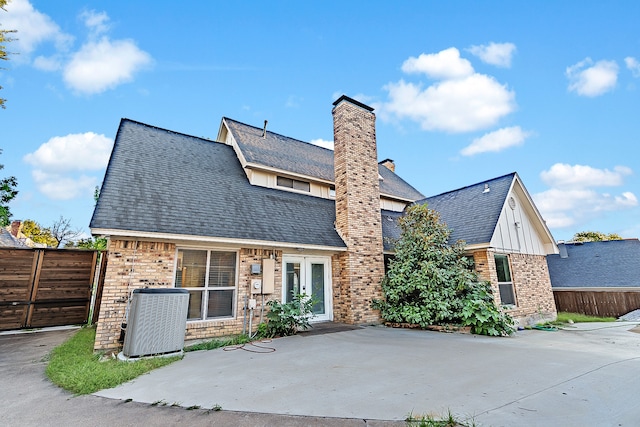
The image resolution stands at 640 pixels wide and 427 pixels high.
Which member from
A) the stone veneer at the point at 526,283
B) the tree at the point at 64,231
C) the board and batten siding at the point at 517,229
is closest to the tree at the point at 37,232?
the tree at the point at 64,231

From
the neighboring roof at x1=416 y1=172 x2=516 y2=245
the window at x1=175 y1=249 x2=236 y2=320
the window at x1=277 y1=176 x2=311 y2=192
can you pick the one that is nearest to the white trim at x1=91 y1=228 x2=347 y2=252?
the window at x1=175 y1=249 x2=236 y2=320

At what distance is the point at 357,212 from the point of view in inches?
395

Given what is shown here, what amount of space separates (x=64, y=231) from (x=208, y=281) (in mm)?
24536

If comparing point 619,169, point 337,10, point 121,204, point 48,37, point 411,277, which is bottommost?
point 411,277

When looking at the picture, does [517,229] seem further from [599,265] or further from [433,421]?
[433,421]

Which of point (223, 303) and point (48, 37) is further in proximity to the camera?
point (48, 37)

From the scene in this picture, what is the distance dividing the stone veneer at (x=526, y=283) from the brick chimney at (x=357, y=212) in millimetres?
3413

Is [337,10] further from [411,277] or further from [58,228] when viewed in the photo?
[58,228]

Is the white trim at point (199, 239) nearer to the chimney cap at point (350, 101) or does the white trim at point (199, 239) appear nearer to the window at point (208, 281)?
the window at point (208, 281)

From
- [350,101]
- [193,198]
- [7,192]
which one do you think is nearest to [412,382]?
[193,198]

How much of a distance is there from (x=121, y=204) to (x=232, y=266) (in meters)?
3.04

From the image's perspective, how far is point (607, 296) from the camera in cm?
1434

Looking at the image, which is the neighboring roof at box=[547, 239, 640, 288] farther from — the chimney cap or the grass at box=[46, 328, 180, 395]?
the grass at box=[46, 328, 180, 395]

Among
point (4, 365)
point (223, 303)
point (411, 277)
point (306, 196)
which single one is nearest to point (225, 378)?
point (223, 303)
